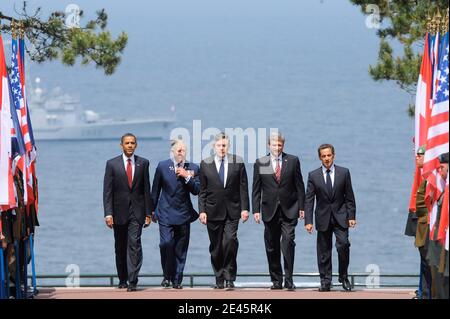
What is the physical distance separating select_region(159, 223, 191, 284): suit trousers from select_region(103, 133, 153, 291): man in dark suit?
0.34 m

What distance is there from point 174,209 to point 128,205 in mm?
629

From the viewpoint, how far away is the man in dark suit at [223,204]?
19.4m

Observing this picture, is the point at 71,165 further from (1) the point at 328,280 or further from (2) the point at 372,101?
(1) the point at 328,280

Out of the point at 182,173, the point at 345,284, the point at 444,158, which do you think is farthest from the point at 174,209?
the point at 444,158

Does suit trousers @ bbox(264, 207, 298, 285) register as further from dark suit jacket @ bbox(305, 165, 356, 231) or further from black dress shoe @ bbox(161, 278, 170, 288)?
black dress shoe @ bbox(161, 278, 170, 288)

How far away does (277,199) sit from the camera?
19.4m

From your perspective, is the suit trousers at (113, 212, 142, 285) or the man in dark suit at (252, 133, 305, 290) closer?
the suit trousers at (113, 212, 142, 285)

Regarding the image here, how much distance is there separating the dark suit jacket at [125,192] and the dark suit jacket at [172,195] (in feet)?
0.77

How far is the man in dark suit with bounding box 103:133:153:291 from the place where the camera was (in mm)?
19203

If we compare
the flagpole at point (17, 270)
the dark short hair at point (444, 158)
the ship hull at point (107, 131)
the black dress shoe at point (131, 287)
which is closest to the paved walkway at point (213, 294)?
the black dress shoe at point (131, 287)

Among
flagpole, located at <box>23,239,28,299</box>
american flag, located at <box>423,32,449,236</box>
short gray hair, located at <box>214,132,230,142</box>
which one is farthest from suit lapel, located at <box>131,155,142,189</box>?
american flag, located at <box>423,32,449,236</box>

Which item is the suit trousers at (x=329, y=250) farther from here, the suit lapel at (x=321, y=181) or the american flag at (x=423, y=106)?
the american flag at (x=423, y=106)

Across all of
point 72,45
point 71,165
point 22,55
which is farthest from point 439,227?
point 71,165

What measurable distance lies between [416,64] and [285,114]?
125m
